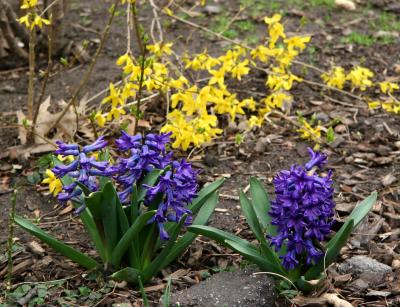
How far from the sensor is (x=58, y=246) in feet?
10.3

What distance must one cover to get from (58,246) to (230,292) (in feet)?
2.66

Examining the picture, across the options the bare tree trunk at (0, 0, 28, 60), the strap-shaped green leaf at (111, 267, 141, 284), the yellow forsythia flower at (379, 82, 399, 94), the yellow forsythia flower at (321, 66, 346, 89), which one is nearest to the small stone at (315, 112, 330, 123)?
the yellow forsythia flower at (321, 66, 346, 89)

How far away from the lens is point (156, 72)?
13.9 ft

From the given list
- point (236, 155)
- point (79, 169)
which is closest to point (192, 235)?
point (79, 169)

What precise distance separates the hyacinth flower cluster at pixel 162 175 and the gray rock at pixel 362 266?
34.1 inches

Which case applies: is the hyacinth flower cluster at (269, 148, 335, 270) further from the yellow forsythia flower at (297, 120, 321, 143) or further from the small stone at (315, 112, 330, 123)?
the small stone at (315, 112, 330, 123)

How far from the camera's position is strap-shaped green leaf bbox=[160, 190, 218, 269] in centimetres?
321

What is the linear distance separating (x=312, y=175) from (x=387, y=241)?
0.97 metres

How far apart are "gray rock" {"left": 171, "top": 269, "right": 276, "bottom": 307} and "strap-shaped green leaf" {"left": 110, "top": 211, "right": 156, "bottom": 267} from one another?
1.03ft

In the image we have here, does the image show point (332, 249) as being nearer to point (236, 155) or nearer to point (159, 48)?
point (236, 155)

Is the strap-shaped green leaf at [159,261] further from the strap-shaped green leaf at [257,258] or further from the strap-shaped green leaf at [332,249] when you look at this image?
the strap-shaped green leaf at [332,249]

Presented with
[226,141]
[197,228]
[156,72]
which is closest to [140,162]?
[197,228]

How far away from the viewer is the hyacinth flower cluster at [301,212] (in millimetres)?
2852

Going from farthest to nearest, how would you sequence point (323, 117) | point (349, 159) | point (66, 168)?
point (323, 117) → point (349, 159) → point (66, 168)
